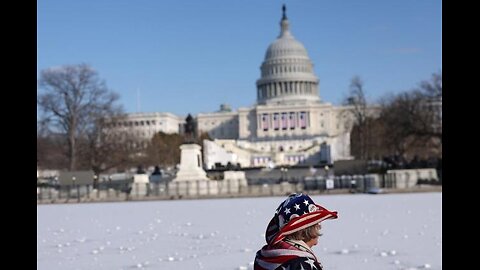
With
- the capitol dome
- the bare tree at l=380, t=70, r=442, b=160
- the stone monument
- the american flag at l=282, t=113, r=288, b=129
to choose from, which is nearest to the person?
the stone monument

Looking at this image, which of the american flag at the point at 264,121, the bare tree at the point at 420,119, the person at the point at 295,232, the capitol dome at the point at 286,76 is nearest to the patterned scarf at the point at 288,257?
the person at the point at 295,232

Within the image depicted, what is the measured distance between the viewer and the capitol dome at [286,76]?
12350 cm

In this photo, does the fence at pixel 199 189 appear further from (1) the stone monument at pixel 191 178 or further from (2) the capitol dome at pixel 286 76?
(2) the capitol dome at pixel 286 76

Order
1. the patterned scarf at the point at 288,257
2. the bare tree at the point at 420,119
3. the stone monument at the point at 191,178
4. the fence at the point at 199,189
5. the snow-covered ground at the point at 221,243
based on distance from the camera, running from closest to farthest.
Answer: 1. the patterned scarf at the point at 288,257
2. the snow-covered ground at the point at 221,243
3. the fence at the point at 199,189
4. the stone monument at the point at 191,178
5. the bare tree at the point at 420,119

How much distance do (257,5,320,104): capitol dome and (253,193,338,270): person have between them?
119749 millimetres

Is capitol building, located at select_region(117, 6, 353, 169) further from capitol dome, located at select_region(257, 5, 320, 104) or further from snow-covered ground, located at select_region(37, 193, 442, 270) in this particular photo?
snow-covered ground, located at select_region(37, 193, 442, 270)

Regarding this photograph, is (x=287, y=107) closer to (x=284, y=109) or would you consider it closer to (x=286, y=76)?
(x=284, y=109)

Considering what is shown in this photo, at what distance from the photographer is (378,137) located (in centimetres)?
5700

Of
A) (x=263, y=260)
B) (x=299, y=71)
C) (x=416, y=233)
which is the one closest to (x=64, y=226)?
(x=416, y=233)

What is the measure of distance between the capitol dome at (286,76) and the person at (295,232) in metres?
120

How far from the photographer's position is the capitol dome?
12350 cm

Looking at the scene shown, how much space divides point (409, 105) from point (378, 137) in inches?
438

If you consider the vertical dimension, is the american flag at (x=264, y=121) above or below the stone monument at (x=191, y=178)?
above
